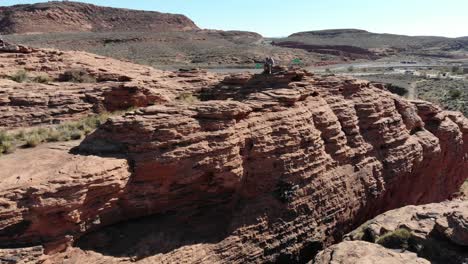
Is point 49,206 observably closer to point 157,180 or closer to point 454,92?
point 157,180

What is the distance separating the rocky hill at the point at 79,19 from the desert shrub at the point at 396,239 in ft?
236

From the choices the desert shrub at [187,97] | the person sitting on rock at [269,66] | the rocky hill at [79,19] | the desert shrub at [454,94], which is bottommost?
the desert shrub at [454,94]

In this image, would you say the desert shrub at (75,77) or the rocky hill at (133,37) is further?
the rocky hill at (133,37)

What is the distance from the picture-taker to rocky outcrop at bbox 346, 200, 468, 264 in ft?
37.2

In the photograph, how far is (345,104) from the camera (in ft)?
54.6

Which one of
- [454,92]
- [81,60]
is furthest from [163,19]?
[81,60]

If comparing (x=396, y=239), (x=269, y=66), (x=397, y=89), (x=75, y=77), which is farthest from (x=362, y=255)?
(x=397, y=89)

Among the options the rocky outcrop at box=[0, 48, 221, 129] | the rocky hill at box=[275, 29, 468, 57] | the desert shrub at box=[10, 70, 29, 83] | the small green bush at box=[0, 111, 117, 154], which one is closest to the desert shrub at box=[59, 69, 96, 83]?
the rocky outcrop at box=[0, 48, 221, 129]

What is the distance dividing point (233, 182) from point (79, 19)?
79935 millimetres

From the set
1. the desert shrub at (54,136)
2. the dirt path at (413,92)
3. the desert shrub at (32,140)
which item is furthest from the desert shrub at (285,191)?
the dirt path at (413,92)

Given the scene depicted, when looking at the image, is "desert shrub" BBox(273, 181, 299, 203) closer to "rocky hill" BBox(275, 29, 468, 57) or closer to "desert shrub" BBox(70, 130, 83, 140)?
"desert shrub" BBox(70, 130, 83, 140)

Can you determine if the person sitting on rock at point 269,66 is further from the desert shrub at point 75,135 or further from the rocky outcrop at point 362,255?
the rocky outcrop at point 362,255

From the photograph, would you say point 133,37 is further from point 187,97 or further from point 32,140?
point 32,140

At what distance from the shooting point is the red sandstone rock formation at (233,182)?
421 inches
